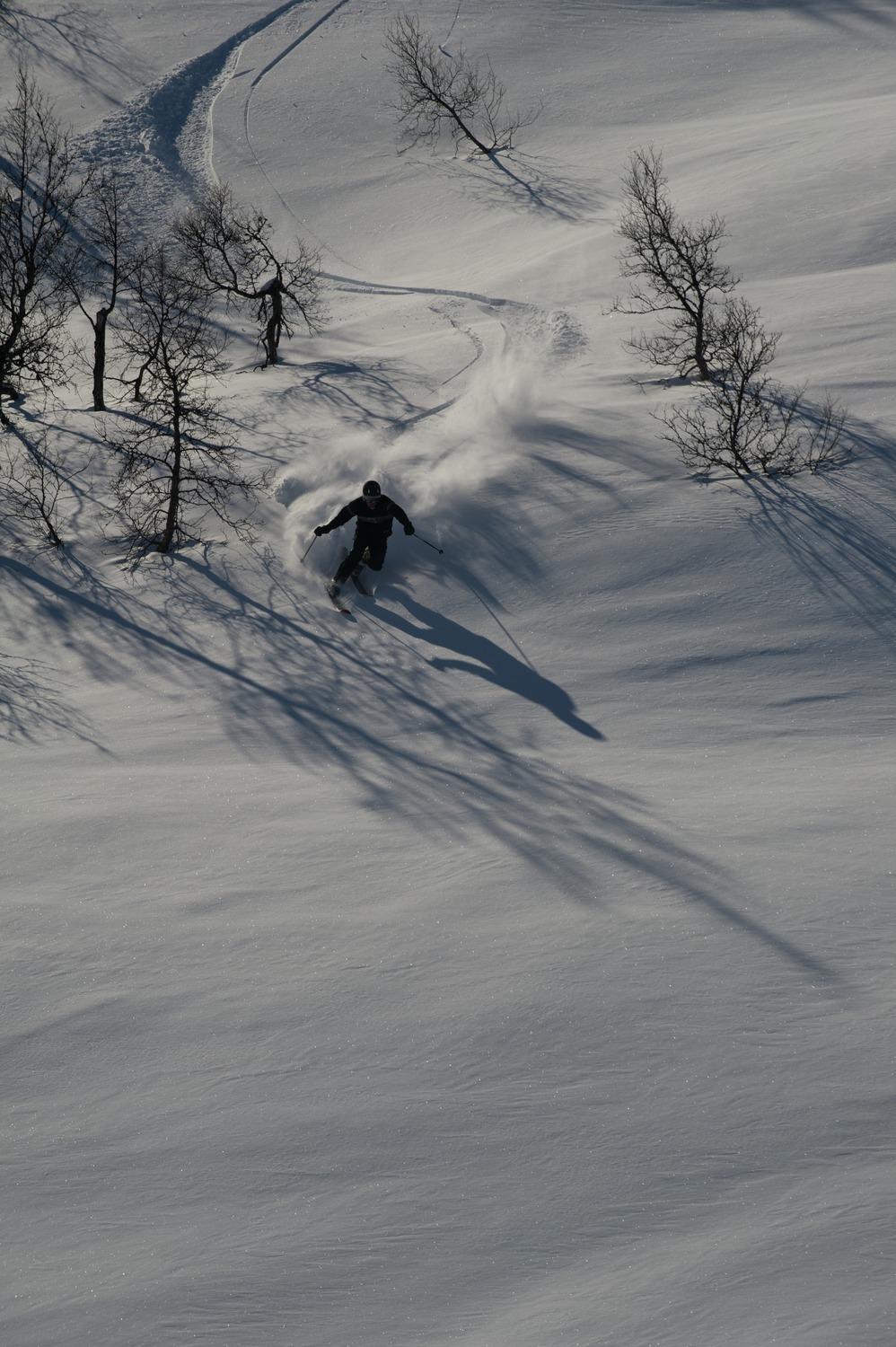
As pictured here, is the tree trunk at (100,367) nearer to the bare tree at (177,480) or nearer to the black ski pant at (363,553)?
the bare tree at (177,480)

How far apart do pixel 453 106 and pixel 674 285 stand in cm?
1740

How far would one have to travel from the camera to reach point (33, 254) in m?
15.5

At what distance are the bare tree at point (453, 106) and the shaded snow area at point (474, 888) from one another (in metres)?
14.8

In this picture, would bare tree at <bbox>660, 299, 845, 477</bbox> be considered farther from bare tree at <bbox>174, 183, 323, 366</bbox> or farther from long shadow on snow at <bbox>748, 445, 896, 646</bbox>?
bare tree at <bbox>174, 183, 323, 366</bbox>

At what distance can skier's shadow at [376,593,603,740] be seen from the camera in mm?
8414

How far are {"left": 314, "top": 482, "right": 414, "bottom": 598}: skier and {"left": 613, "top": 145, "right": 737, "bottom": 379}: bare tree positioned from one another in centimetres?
538

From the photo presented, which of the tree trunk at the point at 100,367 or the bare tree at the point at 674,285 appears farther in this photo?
the tree trunk at the point at 100,367

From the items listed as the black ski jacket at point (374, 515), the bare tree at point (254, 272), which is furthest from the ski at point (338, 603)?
the bare tree at point (254, 272)

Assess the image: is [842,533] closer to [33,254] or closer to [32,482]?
[32,482]

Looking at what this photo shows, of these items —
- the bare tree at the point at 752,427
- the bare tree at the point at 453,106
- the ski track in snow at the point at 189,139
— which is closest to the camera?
the bare tree at the point at 752,427

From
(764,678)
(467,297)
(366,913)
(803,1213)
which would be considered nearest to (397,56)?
(467,297)

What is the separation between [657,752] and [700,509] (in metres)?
3.84

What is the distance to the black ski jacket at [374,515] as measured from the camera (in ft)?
34.6

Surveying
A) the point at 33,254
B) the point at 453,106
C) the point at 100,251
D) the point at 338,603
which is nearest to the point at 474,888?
the point at 338,603
